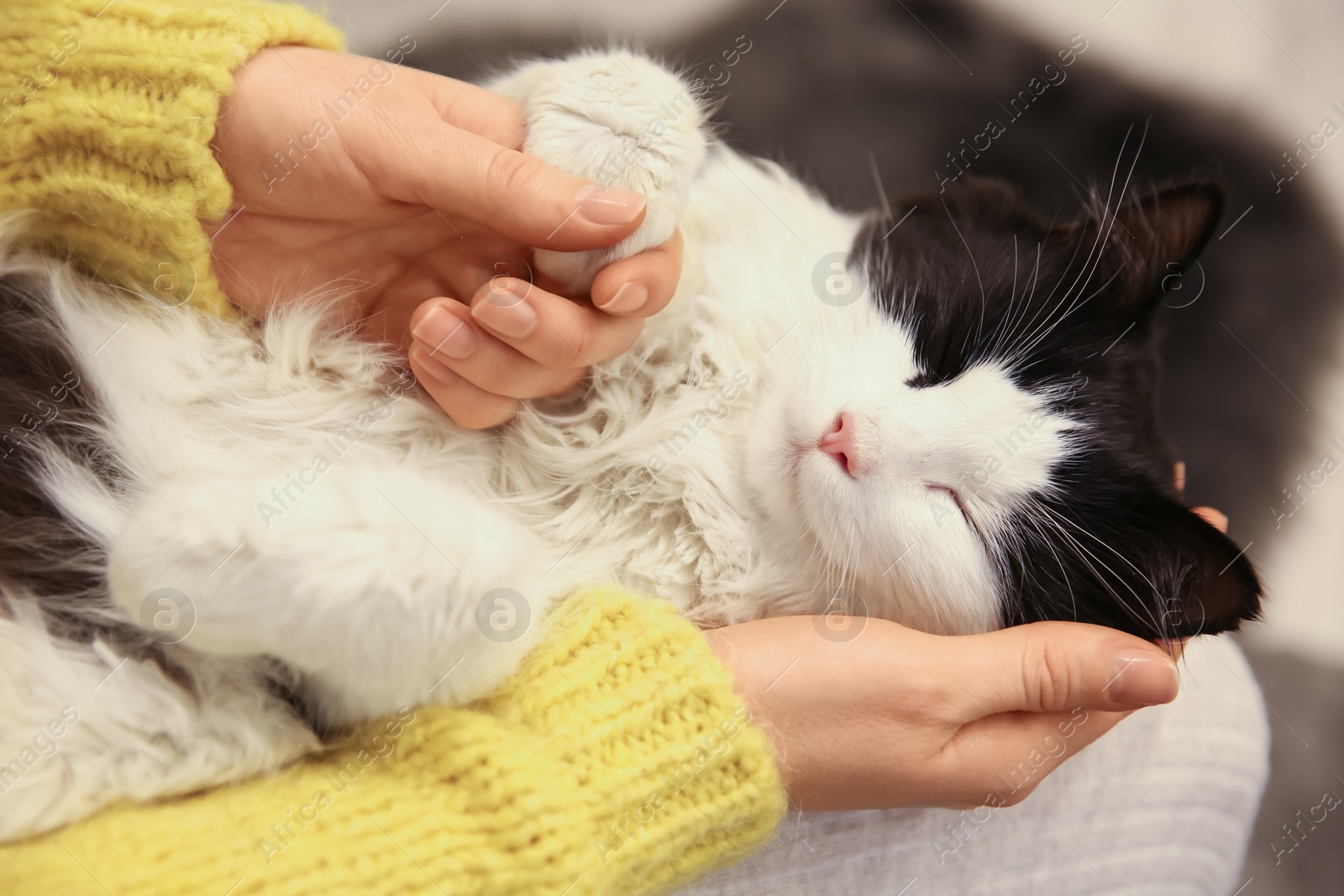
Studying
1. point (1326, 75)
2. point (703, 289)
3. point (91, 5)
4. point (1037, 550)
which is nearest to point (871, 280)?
point (703, 289)

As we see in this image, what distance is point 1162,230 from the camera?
123 cm

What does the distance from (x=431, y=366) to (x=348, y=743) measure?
466 millimetres

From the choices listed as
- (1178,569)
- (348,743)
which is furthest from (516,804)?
(1178,569)

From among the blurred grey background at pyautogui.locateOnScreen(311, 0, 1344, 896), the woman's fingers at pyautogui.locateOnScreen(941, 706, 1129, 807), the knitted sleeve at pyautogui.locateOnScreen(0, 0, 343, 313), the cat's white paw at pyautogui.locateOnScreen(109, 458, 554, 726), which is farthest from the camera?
the blurred grey background at pyautogui.locateOnScreen(311, 0, 1344, 896)

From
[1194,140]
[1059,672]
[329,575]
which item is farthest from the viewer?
[1194,140]

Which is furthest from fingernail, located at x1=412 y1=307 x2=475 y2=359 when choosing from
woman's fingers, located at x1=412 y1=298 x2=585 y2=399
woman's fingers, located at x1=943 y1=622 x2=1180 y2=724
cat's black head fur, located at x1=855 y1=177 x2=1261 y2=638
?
woman's fingers, located at x1=943 y1=622 x2=1180 y2=724

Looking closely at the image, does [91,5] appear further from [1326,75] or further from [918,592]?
[1326,75]

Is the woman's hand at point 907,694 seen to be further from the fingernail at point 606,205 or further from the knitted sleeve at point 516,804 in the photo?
the fingernail at point 606,205

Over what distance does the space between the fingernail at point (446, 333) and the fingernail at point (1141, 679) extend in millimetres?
906

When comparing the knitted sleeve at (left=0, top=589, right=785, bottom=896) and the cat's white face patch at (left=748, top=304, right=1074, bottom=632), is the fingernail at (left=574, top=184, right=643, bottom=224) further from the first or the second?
the knitted sleeve at (left=0, top=589, right=785, bottom=896)

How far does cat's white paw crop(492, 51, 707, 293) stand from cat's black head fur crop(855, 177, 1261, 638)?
0.37 m

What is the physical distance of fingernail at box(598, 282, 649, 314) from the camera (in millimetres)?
966

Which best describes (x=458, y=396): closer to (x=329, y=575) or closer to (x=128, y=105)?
(x=329, y=575)

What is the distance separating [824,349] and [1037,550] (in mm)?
411
